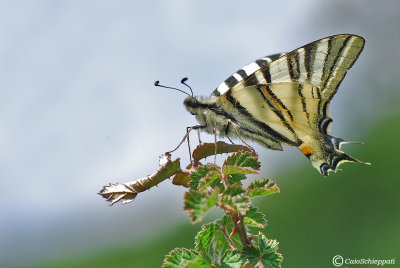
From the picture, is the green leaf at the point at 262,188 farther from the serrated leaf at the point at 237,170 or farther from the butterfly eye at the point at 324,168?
the butterfly eye at the point at 324,168

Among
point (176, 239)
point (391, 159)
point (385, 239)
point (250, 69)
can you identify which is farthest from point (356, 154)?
point (250, 69)

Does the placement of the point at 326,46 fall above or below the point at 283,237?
below

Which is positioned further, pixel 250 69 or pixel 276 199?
pixel 276 199

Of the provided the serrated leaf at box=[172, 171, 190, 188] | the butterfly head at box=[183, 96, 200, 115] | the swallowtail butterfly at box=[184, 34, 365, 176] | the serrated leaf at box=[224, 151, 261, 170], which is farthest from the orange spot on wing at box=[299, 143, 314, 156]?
the serrated leaf at box=[172, 171, 190, 188]

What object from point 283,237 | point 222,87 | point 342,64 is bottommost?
point 342,64

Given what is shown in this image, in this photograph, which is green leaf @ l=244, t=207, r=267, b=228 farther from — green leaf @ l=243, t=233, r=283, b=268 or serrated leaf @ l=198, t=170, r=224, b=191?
serrated leaf @ l=198, t=170, r=224, b=191

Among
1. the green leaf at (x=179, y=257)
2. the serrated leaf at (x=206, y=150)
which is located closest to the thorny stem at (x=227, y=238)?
the green leaf at (x=179, y=257)

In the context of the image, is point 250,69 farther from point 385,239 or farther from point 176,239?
point 176,239
